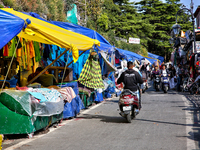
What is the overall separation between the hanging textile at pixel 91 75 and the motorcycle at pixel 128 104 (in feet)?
8.30

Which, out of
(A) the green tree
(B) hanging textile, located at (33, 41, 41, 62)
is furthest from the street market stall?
(A) the green tree

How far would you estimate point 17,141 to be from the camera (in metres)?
6.87

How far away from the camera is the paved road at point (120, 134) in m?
6.30

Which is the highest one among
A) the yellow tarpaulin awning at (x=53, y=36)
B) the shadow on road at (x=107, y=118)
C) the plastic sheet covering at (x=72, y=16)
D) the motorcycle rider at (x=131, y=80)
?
the plastic sheet covering at (x=72, y=16)

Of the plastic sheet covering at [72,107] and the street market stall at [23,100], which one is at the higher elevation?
→ the street market stall at [23,100]

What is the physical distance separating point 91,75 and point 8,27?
6.29 metres

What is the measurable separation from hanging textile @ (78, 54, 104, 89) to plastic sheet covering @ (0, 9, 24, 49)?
17.2 ft

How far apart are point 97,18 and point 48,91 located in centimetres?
2792

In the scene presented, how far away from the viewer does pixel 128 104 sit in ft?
30.6

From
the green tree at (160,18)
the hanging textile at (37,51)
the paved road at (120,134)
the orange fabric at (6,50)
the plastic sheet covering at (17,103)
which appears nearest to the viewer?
the paved road at (120,134)

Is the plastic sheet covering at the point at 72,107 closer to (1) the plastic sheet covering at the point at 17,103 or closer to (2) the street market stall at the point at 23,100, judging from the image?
(2) the street market stall at the point at 23,100

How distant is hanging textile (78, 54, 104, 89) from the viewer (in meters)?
11.8

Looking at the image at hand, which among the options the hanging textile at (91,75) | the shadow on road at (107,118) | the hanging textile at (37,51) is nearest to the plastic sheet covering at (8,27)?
the hanging textile at (37,51)

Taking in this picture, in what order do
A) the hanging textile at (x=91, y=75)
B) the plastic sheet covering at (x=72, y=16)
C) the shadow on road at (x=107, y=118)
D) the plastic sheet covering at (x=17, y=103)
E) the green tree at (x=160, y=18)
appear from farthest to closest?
1. the green tree at (x=160, y=18)
2. the plastic sheet covering at (x=72, y=16)
3. the hanging textile at (x=91, y=75)
4. the shadow on road at (x=107, y=118)
5. the plastic sheet covering at (x=17, y=103)
